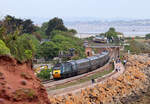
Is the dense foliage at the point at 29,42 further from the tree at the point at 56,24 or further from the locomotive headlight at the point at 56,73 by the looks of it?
the locomotive headlight at the point at 56,73

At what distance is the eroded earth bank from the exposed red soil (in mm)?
9448

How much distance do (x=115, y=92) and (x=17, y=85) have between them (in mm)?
18691

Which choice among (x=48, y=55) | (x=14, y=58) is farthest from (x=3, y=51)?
(x=48, y=55)

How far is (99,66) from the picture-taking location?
38219mm

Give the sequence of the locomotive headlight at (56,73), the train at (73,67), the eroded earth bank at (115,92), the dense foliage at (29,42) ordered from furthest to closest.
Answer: the train at (73,67) → the locomotive headlight at (56,73) → the eroded earth bank at (115,92) → the dense foliage at (29,42)

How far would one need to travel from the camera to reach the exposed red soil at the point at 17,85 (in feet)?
29.4

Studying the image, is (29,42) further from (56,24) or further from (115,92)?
(56,24)

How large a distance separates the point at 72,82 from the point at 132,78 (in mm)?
9349

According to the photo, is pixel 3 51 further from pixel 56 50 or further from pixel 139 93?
pixel 56 50

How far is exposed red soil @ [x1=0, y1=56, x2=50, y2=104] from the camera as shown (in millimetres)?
8969

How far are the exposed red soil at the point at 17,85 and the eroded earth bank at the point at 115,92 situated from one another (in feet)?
31.0

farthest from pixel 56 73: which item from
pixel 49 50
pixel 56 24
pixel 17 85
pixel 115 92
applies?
pixel 56 24

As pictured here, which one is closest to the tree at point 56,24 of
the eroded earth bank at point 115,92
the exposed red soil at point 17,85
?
the eroded earth bank at point 115,92

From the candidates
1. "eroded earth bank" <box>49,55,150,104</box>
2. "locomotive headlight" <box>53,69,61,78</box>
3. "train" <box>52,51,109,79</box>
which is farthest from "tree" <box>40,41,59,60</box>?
"locomotive headlight" <box>53,69,61,78</box>
